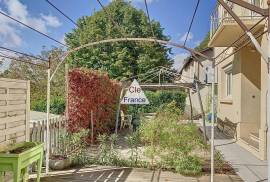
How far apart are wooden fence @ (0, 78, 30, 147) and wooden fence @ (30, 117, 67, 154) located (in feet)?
2.12

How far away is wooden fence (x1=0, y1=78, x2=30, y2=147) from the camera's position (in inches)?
252

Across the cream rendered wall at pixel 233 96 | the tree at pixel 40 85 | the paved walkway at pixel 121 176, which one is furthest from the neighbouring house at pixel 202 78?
the tree at pixel 40 85

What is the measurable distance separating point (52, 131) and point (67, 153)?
0.75 metres

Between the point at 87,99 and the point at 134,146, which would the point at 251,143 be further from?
the point at 87,99

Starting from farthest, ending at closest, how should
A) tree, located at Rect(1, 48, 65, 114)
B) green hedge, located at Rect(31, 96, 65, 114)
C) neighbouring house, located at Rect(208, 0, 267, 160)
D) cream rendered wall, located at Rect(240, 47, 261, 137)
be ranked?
1. tree, located at Rect(1, 48, 65, 114)
2. green hedge, located at Rect(31, 96, 65, 114)
3. cream rendered wall, located at Rect(240, 47, 261, 137)
4. neighbouring house, located at Rect(208, 0, 267, 160)

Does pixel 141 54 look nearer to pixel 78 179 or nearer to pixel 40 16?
pixel 40 16

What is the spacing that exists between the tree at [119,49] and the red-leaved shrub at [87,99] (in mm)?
20762

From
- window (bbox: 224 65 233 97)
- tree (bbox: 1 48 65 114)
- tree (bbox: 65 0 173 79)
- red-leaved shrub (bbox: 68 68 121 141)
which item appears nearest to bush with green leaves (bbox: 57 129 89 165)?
red-leaved shrub (bbox: 68 68 121 141)

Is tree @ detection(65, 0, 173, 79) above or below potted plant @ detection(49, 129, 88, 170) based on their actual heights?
above

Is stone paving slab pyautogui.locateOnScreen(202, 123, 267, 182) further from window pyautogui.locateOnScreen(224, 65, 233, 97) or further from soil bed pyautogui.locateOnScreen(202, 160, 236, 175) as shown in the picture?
window pyautogui.locateOnScreen(224, 65, 233, 97)

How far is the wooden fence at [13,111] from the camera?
640cm

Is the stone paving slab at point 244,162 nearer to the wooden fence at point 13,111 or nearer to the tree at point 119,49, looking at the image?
the wooden fence at point 13,111

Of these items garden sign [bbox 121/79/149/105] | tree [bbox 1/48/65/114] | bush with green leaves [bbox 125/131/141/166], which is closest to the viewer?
bush with green leaves [bbox 125/131/141/166]

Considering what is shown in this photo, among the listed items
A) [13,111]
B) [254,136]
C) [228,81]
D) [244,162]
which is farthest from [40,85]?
[244,162]
